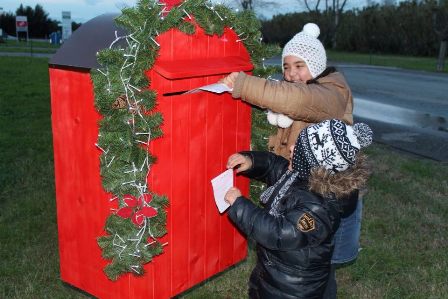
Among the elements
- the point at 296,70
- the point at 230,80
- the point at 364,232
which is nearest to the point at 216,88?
the point at 230,80

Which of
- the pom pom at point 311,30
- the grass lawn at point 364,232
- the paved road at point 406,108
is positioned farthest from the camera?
the paved road at point 406,108

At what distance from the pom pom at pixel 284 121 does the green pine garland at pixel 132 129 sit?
2.15ft

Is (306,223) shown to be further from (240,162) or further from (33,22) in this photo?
(33,22)

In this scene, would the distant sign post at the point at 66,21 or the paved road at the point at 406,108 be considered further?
the distant sign post at the point at 66,21

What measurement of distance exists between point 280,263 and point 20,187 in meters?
3.68

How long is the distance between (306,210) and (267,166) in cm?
74

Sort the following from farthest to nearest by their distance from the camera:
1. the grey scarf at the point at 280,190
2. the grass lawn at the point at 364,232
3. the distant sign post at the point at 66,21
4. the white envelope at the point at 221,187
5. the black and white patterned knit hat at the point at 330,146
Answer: the distant sign post at the point at 66,21 → the grass lawn at the point at 364,232 → the white envelope at the point at 221,187 → the grey scarf at the point at 280,190 → the black and white patterned knit hat at the point at 330,146

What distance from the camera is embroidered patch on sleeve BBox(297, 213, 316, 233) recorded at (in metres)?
2.37

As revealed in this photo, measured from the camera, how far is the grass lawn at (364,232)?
143 inches

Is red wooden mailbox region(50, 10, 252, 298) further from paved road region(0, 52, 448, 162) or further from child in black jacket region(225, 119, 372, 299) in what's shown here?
paved road region(0, 52, 448, 162)

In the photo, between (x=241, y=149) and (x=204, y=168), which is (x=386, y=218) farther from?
(x=204, y=168)

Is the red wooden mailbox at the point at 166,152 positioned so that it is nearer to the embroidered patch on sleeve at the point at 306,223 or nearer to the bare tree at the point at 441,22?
the embroidered patch on sleeve at the point at 306,223

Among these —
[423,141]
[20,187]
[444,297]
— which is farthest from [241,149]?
[423,141]

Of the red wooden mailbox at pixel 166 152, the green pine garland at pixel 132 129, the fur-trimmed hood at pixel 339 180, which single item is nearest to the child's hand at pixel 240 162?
the red wooden mailbox at pixel 166 152
